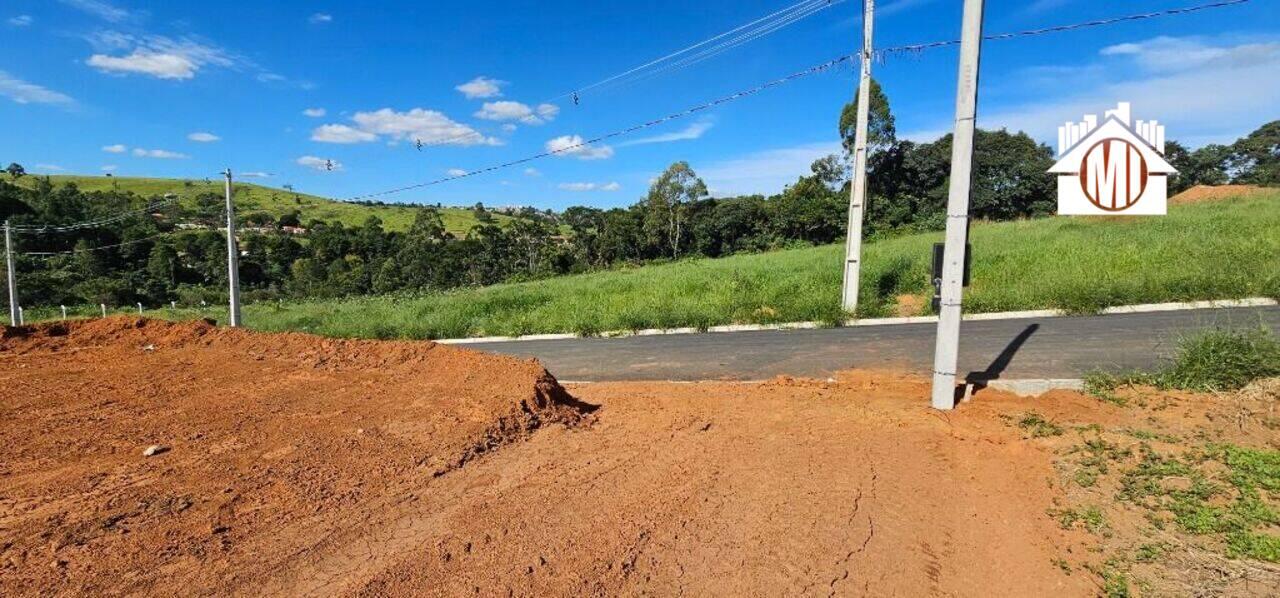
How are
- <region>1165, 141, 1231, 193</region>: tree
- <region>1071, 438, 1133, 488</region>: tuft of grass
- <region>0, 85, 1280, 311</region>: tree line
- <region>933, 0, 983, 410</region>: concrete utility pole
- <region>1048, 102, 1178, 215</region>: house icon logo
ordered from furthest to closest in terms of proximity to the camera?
<region>0, 85, 1280, 311</region>: tree line → <region>1165, 141, 1231, 193</region>: tree → <region>933, 0, 983, 410</region>: concrete utility pole → <region>1048, 102, 1178, 215</region>: house icon logo → <region>1071, 438, 1133, 488</region>: tuft of grass

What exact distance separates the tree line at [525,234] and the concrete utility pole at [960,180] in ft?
118

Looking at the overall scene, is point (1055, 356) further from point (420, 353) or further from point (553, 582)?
point (420, 353)

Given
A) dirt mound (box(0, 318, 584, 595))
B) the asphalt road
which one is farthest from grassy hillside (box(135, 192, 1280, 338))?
dirt mound (box(0, 318, 584, 595))

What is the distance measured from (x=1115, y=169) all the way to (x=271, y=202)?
3971 inches

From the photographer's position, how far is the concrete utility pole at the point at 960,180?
222 inches

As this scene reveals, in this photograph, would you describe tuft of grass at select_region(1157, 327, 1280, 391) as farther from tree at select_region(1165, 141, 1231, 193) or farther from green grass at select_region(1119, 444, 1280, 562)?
tree at select_region(1165, 141, 1231, 193)

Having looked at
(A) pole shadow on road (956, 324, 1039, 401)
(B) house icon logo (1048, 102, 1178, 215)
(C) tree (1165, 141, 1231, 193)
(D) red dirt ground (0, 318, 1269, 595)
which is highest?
(C) tree (1165, 141, 1231, 193)

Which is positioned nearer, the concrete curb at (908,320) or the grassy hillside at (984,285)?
the concrete curb at (908,320)

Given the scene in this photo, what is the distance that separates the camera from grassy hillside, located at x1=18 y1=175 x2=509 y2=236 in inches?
3270

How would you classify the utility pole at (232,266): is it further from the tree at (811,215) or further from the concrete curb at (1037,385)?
the tree at (811,215)

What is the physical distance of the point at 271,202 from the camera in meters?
88.9

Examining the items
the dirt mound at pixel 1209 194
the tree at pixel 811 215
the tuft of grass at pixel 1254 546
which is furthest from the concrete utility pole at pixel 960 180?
the tree at pixel 811 215

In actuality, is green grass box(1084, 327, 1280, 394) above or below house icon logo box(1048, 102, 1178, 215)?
below

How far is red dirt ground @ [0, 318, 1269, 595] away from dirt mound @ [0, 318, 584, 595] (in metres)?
0.02
